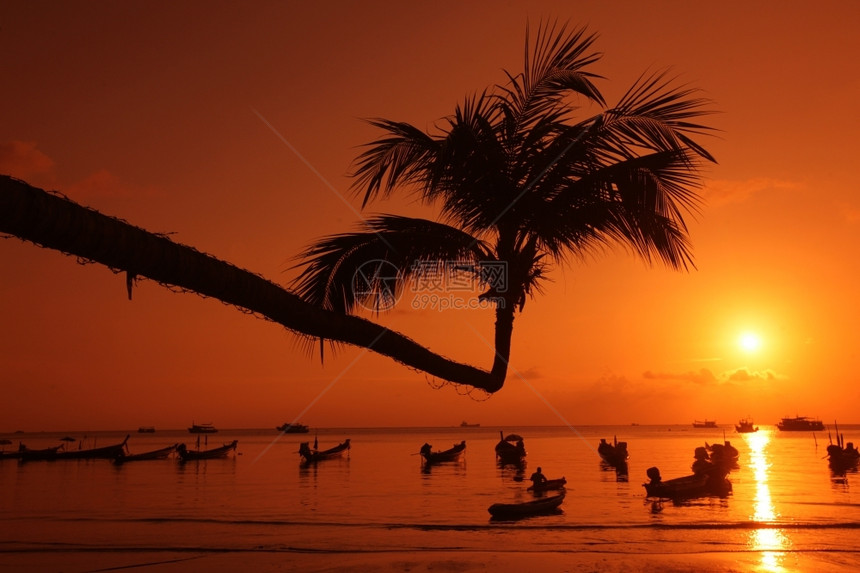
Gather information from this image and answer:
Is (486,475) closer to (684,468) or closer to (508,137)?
(684,468)

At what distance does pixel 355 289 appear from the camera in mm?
4938

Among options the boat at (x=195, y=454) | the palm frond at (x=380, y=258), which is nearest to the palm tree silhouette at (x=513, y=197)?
the palm frond at (x=380, y=258)

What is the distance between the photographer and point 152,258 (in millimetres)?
2480

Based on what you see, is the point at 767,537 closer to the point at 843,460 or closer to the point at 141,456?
the point at 843,460

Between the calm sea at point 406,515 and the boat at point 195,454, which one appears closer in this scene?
the calm sea at point 406,515

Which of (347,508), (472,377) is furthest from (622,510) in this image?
(472,377)

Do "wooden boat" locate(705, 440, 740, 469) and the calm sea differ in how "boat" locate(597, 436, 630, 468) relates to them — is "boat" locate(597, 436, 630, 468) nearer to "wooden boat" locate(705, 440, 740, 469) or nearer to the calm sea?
the calm sea

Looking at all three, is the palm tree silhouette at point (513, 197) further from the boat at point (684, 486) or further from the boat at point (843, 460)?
the boat at point (843, 460)

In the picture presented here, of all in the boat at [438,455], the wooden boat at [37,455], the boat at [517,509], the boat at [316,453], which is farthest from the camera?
the wooden boat at [37,455]

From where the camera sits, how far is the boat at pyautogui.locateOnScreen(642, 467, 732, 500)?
30.0 metres

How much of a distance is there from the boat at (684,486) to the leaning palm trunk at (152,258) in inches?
1149

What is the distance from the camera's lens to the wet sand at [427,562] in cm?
1631

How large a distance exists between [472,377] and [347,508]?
2738 centimetres

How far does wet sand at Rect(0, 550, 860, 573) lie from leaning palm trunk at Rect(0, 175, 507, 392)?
1409 centimetres
